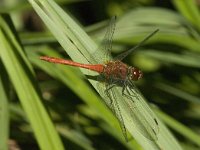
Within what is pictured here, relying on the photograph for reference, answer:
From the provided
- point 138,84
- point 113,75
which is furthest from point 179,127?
point 138,84

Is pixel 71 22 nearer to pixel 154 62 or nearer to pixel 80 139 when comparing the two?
pixel 80 139

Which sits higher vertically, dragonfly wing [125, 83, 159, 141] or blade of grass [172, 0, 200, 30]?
blade of grass [172, 0, 200, 30]

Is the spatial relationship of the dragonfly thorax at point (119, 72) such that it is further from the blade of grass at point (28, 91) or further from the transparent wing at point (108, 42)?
the blade of grass at point (28, 91)

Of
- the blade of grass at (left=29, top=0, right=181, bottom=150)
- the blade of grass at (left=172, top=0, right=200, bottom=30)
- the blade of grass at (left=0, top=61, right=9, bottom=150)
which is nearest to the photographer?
the blade of grass at (left=29, top=0, right=181, bottom=150)

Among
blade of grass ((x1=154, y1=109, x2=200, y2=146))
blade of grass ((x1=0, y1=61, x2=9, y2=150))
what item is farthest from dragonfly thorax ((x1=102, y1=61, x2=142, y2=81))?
blade of grass ((x1=0, y1=61, x2=9, y2=150))

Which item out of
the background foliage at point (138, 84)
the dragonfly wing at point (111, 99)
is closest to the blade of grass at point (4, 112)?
→ the background foliage at point (138, 84)

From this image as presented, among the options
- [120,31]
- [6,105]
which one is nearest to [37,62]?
[6,105]

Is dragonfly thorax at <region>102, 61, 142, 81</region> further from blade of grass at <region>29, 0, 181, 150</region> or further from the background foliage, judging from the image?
blade of grass at <region>29, 0, 181, 150</region>

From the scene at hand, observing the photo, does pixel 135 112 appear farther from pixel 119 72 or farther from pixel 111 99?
pixel 119 72
